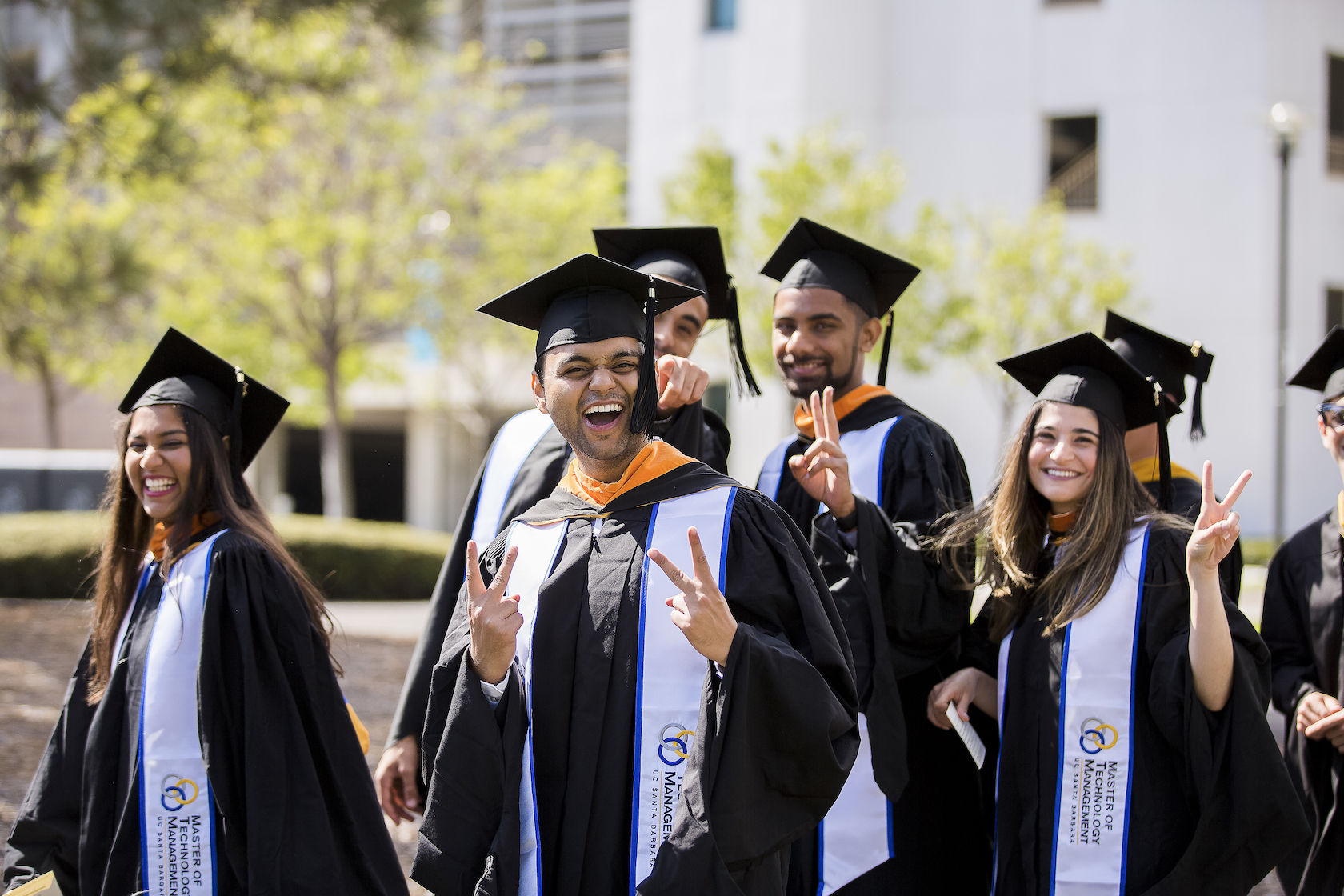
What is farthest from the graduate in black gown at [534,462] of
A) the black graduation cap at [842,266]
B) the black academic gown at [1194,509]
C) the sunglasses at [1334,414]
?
the sunglasses at [1334,414]

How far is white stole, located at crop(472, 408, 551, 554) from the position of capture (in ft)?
11.2

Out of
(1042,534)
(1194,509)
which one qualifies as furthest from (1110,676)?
(1194,509)

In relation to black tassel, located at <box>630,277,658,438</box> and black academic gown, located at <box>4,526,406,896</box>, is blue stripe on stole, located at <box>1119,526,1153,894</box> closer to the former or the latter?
black tassel, located at <box>630,277,658,438</box>

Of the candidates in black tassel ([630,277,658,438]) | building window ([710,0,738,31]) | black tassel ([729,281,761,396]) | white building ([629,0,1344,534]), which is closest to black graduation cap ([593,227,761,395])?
black tassel ([729,281,761,396])

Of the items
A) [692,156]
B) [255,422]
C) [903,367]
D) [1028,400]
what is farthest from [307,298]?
[255,422]

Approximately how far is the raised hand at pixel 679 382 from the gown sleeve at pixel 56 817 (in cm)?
190

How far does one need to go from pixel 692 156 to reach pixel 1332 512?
11969mm

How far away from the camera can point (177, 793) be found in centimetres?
310

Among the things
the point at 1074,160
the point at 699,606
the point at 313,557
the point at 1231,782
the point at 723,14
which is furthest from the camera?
the point at 723,14

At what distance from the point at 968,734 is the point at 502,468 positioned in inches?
60.2

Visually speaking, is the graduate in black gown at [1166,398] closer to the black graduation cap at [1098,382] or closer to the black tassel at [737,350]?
the black graduation cap at [1098,382]

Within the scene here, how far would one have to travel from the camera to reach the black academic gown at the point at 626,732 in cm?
222

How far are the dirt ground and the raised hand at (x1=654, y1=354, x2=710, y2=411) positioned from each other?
2.62m

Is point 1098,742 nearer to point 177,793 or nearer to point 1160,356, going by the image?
point 1160,356
